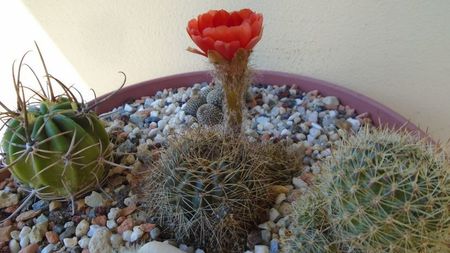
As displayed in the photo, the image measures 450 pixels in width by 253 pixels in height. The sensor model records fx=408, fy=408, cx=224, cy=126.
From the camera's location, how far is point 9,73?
1413 mm

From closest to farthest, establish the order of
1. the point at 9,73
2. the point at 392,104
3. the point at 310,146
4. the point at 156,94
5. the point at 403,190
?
the point at 403,190 → the point at 310,146 → the point at 392,104 → the point at 156,94 → the point at 9,73

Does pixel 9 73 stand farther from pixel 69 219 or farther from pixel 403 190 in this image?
pixel 403 190

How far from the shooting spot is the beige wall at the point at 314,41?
3.11 feet

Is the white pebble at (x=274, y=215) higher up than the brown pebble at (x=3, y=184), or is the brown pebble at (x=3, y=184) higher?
the white pebble at (x=274, y=215)

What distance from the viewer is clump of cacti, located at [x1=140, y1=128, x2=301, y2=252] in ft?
2.02

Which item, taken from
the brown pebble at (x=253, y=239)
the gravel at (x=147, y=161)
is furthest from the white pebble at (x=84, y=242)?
the brown pebble at (x=253, y=239)

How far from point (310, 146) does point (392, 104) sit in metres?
0.31

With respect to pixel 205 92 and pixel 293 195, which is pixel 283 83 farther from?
pixel 293 195

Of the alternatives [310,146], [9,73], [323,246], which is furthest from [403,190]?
[9,73]

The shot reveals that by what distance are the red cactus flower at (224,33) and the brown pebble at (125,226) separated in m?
0.32

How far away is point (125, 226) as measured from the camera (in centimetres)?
71

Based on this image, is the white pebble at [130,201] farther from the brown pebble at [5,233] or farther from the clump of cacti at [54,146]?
the brown pebble at [5,233]

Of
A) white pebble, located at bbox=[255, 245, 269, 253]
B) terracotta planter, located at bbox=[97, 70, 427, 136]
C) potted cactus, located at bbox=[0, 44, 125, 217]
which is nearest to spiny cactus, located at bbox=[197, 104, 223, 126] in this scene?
terracotta planter, located at bbox=[97, 70, 427, 136]

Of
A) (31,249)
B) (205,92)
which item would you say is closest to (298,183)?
(205,92)
